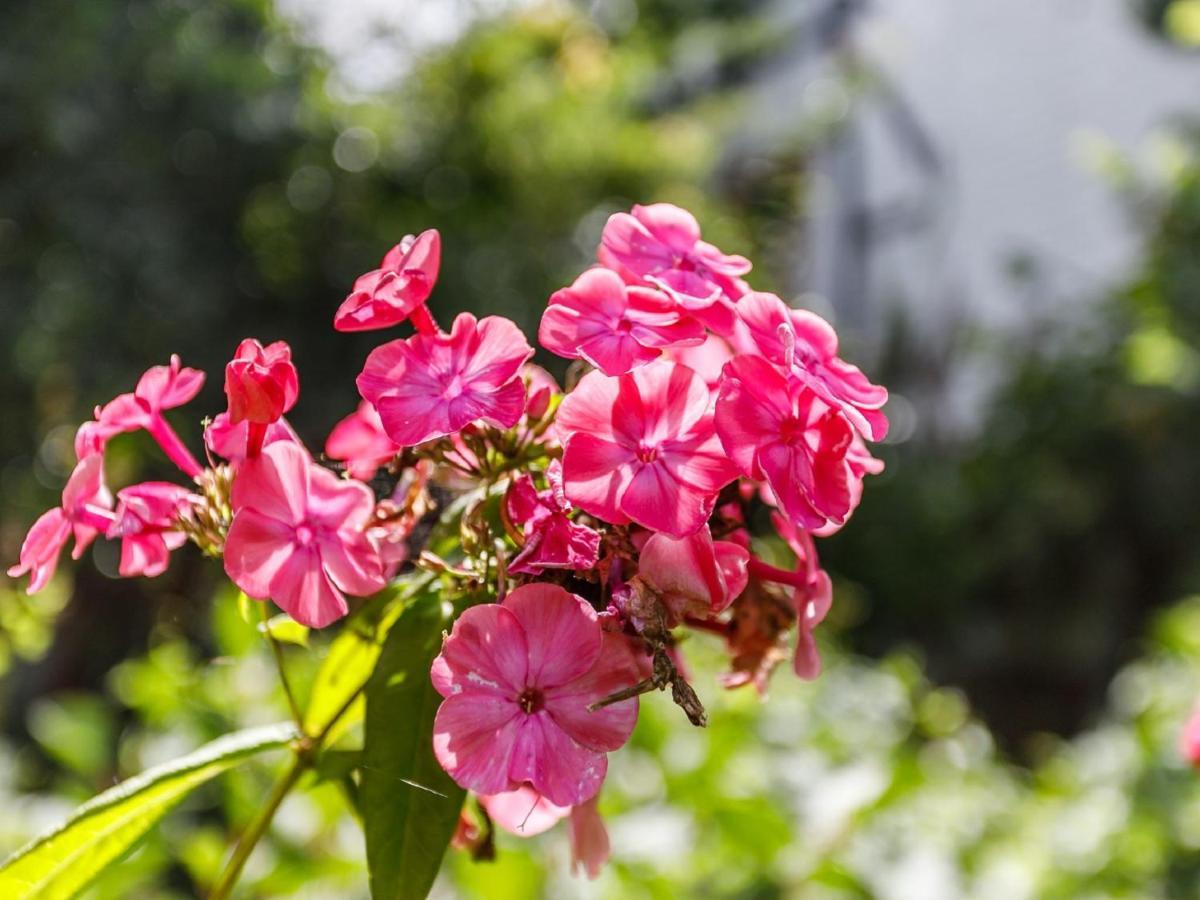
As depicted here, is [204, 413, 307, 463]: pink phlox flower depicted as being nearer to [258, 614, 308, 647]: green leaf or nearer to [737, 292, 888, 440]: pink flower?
[258, 614, 308, 647]: green leaf

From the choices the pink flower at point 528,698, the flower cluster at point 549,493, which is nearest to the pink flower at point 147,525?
the flower cluster at point 549,493

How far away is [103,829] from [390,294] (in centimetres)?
30

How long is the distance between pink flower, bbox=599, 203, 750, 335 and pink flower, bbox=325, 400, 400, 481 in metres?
0.16

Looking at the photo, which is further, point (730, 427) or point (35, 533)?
point (35, 533)

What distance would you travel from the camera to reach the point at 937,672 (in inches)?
239

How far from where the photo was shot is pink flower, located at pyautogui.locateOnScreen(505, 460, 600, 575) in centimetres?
50

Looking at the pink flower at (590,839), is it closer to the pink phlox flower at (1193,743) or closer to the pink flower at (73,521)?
the pink flower at (73,521)

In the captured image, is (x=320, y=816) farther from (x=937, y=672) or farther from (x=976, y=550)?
(x=976, y=550)

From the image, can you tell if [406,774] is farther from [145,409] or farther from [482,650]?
[145,409]

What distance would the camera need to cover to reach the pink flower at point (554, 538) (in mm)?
499

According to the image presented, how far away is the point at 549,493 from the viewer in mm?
525

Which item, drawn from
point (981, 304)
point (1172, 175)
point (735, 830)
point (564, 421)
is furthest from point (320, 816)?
point (981, 304)

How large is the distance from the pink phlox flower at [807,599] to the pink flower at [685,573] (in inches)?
4.2

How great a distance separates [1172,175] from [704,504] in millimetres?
5342
